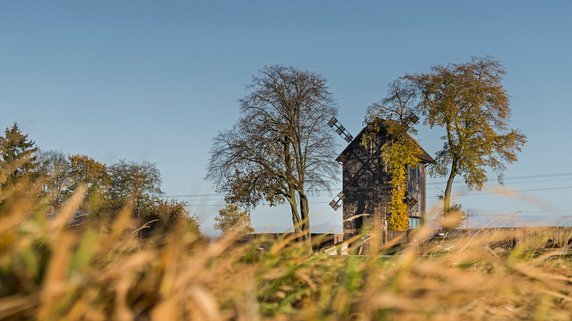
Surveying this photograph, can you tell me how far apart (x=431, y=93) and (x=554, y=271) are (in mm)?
48790

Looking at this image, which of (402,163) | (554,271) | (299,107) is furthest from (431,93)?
(554,271)

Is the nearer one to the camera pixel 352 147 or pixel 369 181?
pixel 369 181

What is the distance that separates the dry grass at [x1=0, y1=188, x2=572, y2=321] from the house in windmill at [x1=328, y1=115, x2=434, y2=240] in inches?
2034

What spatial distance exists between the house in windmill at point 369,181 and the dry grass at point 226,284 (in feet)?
170

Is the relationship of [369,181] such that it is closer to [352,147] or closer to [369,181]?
[369,181]

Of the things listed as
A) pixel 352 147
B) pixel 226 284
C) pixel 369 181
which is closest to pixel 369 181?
pixel 369 181

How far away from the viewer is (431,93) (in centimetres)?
5062

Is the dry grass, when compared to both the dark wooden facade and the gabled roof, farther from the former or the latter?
the gabled roof

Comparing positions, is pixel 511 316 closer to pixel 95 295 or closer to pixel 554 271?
pixel 554 271

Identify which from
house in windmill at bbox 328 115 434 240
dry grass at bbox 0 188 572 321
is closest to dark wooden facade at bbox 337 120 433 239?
house in windmill at bbox 328 115 434 240

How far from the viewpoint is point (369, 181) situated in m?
56.4

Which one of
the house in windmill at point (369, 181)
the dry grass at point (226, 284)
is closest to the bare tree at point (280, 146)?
the house in windmill at point (369, 181)

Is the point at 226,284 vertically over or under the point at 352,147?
under

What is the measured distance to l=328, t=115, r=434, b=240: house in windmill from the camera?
55125 mm
